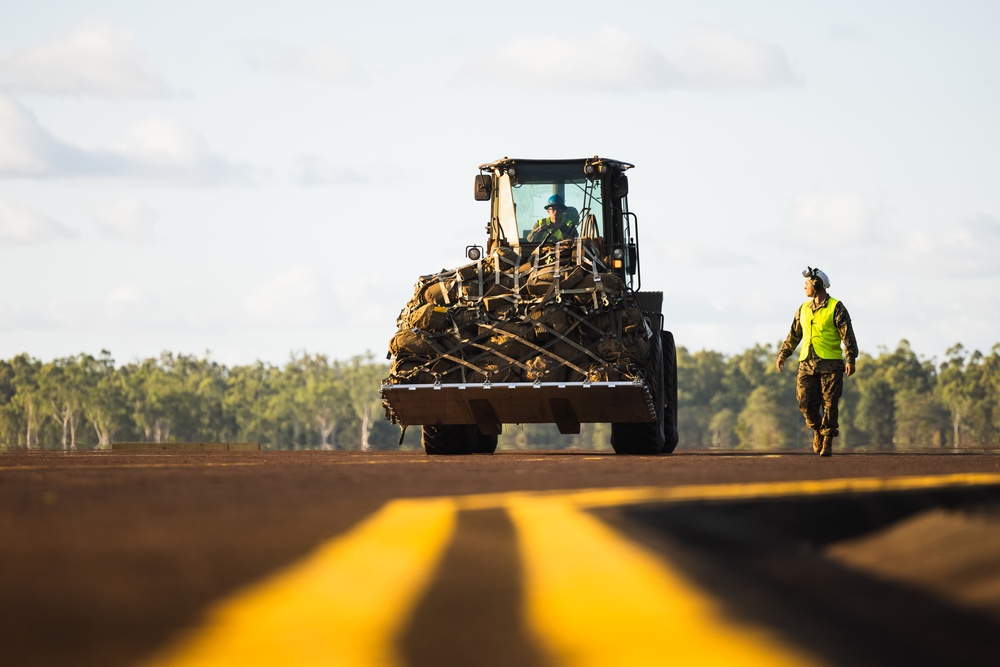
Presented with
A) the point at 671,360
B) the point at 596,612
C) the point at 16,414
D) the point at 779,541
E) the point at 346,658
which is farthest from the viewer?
the point at 16,414

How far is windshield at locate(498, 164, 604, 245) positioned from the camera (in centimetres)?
2298

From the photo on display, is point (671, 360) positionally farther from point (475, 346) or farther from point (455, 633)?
point (455, 633)

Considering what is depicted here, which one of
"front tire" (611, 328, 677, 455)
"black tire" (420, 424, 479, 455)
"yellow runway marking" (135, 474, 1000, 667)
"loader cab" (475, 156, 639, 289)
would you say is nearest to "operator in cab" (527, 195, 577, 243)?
"loader cab" (475, 156, 639, 289)

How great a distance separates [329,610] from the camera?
4477 millimetres

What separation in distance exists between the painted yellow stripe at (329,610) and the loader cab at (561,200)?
54.7 ft

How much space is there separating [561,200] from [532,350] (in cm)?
372

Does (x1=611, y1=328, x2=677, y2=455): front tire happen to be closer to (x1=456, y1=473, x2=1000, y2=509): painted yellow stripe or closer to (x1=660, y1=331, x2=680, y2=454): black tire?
(x1=660, y1=331, x2=680, y2=454): black tire

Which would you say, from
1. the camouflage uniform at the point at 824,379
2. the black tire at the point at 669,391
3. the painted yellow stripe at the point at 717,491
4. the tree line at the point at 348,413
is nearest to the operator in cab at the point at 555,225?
the black tire at the point at 669,391

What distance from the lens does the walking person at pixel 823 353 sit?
64.1 feet

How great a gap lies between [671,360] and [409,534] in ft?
53.9

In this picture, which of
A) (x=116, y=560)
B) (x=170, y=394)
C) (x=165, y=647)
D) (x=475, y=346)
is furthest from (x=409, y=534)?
(x=170, y=394)

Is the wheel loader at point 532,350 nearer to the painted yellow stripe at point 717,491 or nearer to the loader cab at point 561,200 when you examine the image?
the loader cab at point 561,200

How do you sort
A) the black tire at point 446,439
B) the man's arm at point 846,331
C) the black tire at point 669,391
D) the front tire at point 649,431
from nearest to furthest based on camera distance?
1. the man's arm at point 846,331
2. the front tire at point 649,431
3. the black tire at point 446,439
4. the black tire at point 669,391

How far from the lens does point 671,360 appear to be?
22.6 meters
